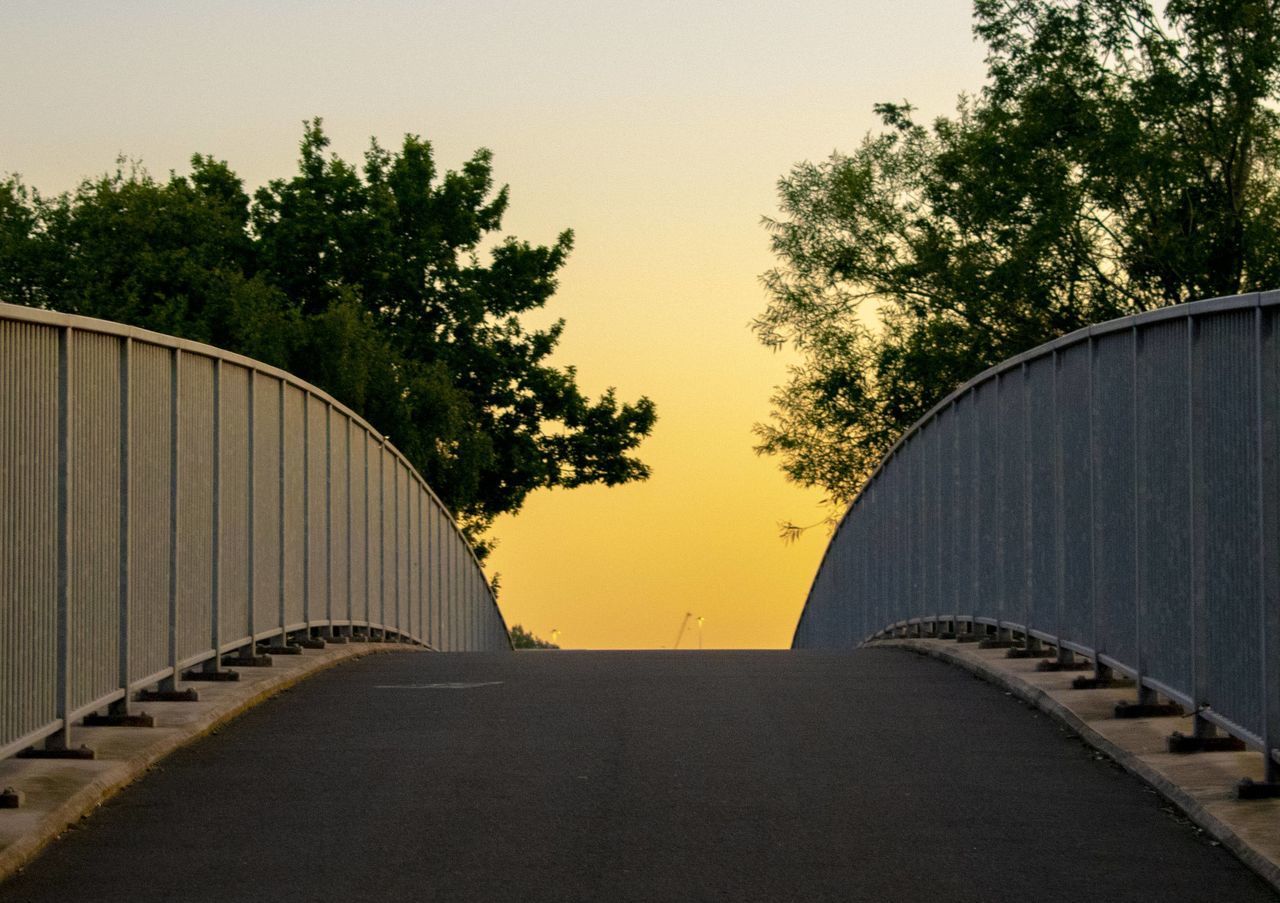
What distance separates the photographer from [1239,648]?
780cm

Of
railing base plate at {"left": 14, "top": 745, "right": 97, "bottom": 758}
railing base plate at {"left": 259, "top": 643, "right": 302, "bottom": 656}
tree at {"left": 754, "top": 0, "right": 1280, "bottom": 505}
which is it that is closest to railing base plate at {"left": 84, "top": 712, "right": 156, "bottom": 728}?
railing base plate at {"left": 14, "top": 745, "right": 97, "bottom": 758}

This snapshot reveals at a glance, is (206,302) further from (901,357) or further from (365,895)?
(365,895)

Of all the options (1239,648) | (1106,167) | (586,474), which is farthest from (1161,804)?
(586,474)

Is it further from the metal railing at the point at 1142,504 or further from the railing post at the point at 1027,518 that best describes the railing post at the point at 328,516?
the railing post at the point at 1027,518

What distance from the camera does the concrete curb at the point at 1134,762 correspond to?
672 centimetres

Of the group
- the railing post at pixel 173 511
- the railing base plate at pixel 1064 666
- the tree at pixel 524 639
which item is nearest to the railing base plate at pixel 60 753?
the railing post at pixel 173 511

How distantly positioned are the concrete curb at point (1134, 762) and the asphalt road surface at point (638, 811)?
0.07 metres

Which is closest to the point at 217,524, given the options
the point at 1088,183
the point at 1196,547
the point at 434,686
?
the point at 434,686

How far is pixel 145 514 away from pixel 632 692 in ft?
11.6

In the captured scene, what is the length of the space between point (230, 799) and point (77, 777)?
0.64 metres

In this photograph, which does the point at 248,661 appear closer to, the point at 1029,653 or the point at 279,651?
the point at 279,651

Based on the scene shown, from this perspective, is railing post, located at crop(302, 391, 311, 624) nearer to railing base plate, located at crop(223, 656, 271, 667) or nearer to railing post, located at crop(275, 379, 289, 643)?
railing post, located at crop(275, 379, 289, 643)

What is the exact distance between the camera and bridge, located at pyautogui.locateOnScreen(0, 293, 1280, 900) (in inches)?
271

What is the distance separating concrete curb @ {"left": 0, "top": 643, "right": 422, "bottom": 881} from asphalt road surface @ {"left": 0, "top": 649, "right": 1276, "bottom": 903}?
93mm
